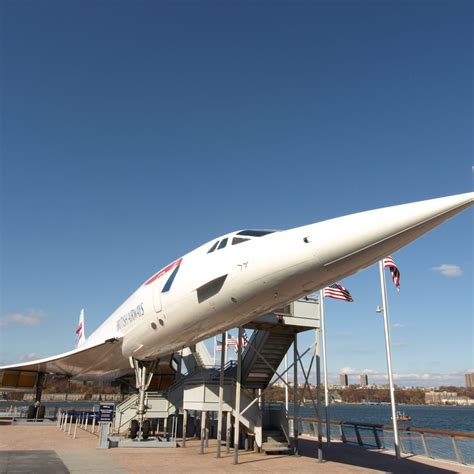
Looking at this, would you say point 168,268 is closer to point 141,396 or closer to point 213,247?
point 213,247

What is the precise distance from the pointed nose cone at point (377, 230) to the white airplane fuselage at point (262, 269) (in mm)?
13

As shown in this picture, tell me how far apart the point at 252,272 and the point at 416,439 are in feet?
32.5

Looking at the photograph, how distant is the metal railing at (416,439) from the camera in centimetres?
1205

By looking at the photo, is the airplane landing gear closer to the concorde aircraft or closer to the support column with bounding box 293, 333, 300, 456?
the concorde aircraft

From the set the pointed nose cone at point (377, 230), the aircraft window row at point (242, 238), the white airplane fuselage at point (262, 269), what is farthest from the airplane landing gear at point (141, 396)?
the pointed nose cone at point (377, 230)

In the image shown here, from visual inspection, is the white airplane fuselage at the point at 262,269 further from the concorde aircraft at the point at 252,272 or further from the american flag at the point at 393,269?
the american flag at the point at 393,269

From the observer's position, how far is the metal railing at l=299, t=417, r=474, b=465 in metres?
A: 12.0

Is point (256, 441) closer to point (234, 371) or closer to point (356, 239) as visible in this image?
point (234, 371)

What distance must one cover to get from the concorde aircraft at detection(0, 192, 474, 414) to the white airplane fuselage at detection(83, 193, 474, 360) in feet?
0.05

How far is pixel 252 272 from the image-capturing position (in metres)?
8.16

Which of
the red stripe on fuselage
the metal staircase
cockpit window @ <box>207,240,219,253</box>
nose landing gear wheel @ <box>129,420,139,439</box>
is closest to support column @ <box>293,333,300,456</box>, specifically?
the metal staircase

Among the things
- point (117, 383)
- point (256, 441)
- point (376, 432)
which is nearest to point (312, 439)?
point (376, 432)

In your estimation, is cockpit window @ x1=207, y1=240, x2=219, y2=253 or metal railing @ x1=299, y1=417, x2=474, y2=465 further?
metal railing @ x1=299, y1=417, x2=474, y2=465

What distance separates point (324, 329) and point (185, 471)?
836cm
